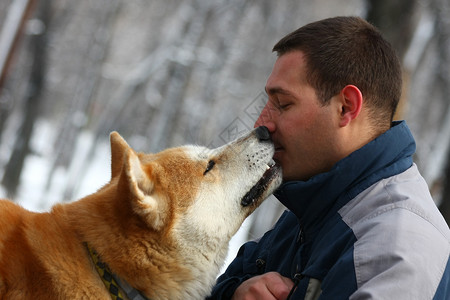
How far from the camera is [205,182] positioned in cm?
307

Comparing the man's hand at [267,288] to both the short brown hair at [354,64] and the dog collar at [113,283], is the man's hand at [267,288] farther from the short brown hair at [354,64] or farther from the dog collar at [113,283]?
the short brown hair at [354,64]

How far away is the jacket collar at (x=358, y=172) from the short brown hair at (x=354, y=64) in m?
0.20

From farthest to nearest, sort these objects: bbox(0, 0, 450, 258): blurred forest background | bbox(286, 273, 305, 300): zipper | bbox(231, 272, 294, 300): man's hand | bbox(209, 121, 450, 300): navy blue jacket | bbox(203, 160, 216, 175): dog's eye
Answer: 1. bbox(0, 0, 450, 258): blurred forest background
2. bbox(203, 160, 216, 175): dog's eye
3. bbox(231, 272, 294, 300): man's hand
4. bbox(286, 273, 305, 300): zipper
5. bbox(209, 121, 450, 300): navy blue jacket

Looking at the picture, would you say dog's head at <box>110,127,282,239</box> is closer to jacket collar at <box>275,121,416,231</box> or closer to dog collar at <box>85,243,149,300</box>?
dog collar at <box>85,243,149,300</box>

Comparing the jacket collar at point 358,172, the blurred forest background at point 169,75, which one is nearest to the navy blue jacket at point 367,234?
the jacket collar at point 358,172

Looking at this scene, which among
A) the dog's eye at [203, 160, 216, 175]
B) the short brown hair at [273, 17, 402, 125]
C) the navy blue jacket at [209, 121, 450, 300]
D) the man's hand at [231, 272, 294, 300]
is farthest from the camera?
the dog's eye at [203, 160, 216, 175]

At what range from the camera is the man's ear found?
2.53 metres

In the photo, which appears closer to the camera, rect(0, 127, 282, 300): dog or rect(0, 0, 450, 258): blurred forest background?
rect(0, 127, 282, 300): dog

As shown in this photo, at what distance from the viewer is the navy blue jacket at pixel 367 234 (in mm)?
1902

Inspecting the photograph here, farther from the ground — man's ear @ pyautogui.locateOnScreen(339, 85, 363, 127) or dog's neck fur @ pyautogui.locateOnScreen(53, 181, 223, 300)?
man's ear @ pyautogui.locateOnScreen(339, 85, 363, 127)

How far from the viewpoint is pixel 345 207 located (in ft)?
7.72

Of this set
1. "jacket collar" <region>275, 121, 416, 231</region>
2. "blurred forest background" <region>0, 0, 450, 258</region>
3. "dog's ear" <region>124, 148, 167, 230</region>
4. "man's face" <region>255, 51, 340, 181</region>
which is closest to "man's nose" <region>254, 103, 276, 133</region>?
"man's face" <region>255, 51, 340, 181</region>

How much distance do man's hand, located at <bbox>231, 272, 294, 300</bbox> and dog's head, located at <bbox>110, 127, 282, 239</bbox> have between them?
1.67 ft

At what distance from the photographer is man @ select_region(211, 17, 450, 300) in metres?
1.96
